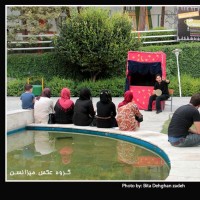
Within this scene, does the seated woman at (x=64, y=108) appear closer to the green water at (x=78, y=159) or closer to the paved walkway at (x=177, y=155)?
the paved walkway at (x=177, y=155)

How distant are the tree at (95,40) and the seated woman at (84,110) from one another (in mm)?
11561

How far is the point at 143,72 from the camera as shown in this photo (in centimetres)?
1730

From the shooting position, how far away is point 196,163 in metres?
8.13

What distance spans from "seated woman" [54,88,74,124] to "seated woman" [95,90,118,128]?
1034 millimetres

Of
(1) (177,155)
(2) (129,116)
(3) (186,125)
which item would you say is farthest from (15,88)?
(1) (177,155)

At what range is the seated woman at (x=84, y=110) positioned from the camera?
12.6 m

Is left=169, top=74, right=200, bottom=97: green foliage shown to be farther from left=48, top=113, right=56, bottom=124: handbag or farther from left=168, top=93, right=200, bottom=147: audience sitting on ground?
left=168, top=93, right=200, bottom=147: audience sitting on ground

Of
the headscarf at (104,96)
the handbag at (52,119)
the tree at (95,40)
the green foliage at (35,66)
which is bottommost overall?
the handbag at (52,119)

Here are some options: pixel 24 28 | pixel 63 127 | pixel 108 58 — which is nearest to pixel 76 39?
pixel 108 58

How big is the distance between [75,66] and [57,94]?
2.66 m

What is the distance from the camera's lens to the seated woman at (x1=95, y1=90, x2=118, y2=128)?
12.2 meters

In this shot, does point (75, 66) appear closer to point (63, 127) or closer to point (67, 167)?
point (63, 127)

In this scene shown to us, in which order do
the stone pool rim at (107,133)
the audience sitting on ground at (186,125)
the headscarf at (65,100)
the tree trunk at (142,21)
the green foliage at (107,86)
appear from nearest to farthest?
the audience sitting on ground at (186,125), the stone pool rim at (107,133), the headscarf at (65,100), the green foliage at (107,86), the tree trunk at (142,21)

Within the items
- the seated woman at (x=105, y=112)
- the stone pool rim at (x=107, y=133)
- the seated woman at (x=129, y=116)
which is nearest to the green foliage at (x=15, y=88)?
the stone pool rim at (x=107, y=133)
